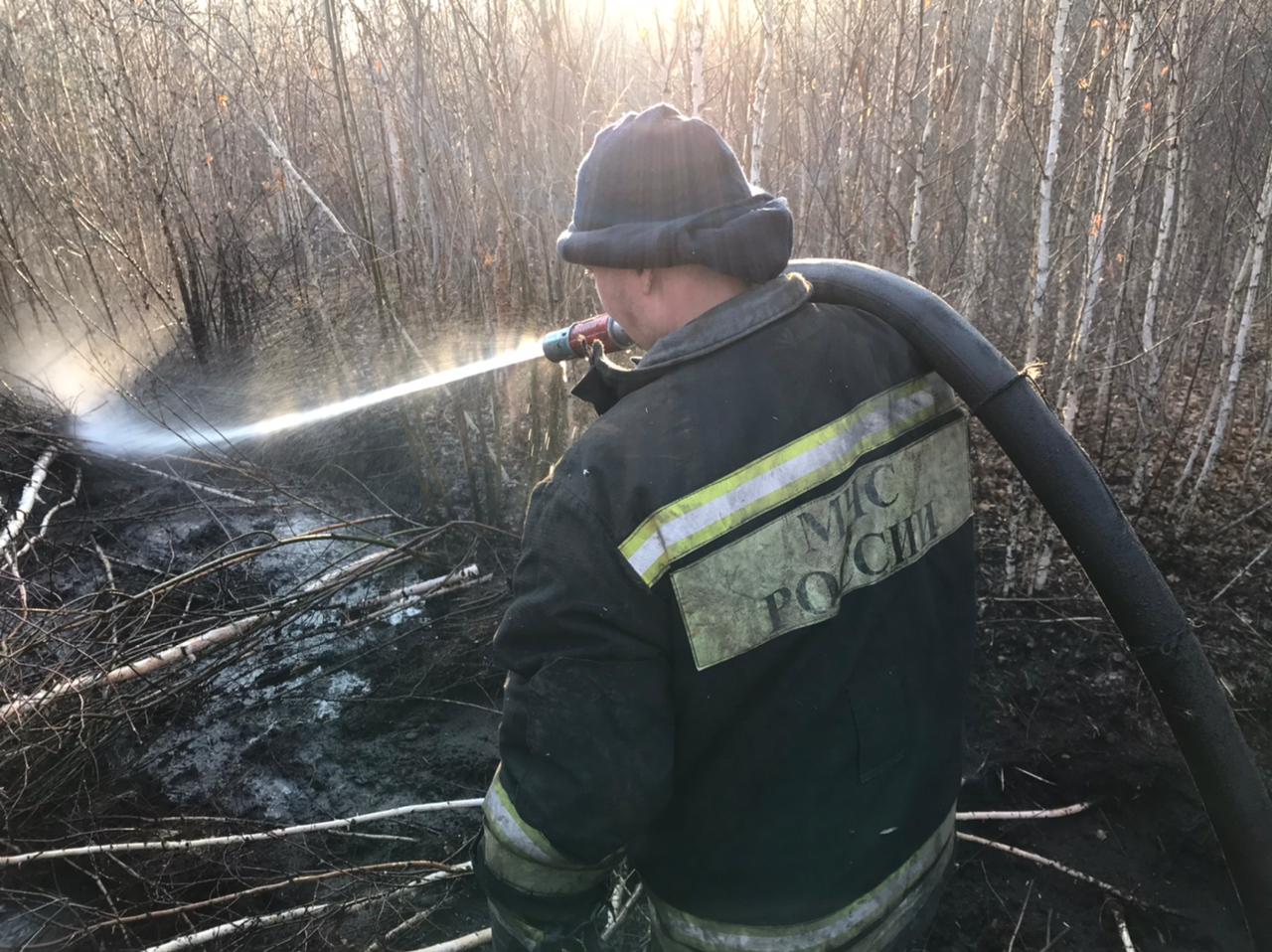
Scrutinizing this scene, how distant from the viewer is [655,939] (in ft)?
5.86

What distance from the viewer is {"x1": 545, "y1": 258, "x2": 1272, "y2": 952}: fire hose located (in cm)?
159

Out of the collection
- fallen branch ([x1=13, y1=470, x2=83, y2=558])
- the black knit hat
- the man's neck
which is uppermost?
the black knit hat

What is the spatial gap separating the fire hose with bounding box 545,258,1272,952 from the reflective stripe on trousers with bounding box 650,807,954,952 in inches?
23.6

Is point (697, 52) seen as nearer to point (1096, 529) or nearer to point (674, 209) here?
point (674, 209)

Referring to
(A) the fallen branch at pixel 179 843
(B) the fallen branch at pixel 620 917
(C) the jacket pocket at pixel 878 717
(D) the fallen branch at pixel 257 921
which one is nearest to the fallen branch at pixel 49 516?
(A) the fallen branch at pixel 179 843

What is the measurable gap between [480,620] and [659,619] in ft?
10.4

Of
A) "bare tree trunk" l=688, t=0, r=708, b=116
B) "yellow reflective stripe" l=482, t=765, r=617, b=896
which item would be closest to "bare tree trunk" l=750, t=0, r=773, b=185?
"bare tree trunk" l=688, t=0, r=708, b=116

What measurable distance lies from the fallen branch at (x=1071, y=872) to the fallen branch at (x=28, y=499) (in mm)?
5285

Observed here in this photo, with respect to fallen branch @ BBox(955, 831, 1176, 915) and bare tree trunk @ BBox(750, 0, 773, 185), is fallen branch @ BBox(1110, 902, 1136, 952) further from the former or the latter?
bare tree trunk @ BBox(750, 0, 773, 185)

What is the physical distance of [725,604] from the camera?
130 cm

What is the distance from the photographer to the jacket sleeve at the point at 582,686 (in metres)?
1.27

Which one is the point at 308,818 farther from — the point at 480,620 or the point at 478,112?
the point at 478,112

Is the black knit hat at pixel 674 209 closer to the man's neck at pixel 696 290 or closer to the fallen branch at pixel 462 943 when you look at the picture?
the man's neck at pixel 696 290

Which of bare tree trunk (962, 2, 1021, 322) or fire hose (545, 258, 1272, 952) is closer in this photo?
fire hose (545, 258, 1272, 952)
